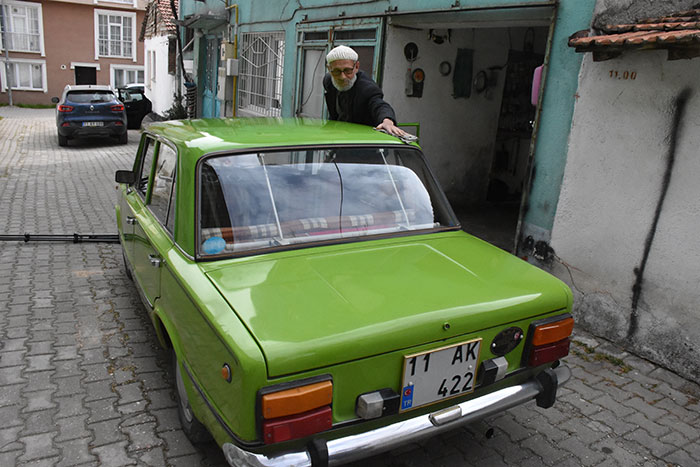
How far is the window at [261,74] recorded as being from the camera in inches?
410

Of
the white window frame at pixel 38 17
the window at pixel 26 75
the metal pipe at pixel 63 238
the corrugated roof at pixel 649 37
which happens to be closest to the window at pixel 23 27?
the white window frame at pixel 38 17

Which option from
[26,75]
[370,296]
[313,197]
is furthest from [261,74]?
[26,75]

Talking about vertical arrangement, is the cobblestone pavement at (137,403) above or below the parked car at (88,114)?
below

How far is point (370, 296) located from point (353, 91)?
2972 millimetres

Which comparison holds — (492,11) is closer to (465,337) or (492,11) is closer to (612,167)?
(612,167)

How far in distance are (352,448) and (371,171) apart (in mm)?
1703

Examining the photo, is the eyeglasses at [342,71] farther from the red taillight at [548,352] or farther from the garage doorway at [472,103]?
the red taillight at [548,352]

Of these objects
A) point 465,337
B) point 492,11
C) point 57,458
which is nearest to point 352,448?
point 465,337

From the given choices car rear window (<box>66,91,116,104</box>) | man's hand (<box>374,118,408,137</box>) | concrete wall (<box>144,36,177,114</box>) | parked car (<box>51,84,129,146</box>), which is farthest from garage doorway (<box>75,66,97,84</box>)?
man's hand (<box>374,118,408,137</box>)

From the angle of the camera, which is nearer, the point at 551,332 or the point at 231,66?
the point at 551,332

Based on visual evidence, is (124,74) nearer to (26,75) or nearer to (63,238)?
(26,75)

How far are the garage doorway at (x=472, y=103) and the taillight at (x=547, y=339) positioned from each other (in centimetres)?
375

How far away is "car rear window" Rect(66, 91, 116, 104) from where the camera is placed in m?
13.8

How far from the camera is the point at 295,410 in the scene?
2035mm
